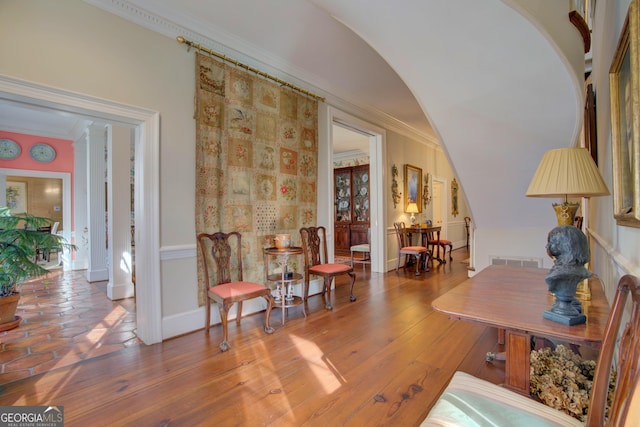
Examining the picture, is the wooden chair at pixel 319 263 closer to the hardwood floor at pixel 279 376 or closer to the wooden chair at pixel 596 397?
the hardwood floor at pixel 279 376

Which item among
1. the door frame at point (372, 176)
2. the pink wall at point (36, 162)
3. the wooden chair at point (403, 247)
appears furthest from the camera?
the pink wall at point (36, 162)

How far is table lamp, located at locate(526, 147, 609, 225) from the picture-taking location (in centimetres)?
121

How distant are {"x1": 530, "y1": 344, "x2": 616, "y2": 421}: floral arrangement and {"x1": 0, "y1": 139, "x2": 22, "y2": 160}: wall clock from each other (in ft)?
27.9

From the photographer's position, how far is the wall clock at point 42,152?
5828mm

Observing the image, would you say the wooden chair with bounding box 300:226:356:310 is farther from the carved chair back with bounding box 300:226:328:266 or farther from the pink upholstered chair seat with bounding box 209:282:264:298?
the pink upholstered chair seat with bounding box 209:282:264:298

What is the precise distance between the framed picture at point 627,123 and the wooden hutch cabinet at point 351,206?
6.21 metres

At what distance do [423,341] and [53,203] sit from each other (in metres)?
10.6

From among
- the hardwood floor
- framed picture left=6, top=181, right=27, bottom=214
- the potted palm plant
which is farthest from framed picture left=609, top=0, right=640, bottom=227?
framed picture left=6, top=181, right=27, bottom=214

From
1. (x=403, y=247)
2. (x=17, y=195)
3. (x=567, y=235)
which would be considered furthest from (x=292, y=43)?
(x=17, y=195)

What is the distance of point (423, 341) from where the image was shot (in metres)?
2.49

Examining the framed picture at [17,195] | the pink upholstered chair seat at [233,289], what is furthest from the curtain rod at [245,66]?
the framed picture at [17,195]

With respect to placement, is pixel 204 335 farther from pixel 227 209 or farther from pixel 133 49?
pixel 133 49

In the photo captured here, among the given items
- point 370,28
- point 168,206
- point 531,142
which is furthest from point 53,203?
point 531,142

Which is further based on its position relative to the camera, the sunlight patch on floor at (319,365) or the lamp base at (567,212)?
the sunlight patch on floor at (319,365)
